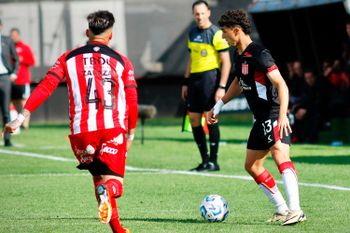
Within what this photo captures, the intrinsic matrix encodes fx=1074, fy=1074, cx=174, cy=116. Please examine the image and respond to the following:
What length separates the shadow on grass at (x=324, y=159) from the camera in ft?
51.8

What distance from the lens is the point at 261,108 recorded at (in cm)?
Result: 962

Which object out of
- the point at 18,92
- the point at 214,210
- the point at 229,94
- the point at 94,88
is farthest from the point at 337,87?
the point at 94,88

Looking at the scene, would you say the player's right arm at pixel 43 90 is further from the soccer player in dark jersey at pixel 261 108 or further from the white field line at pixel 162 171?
the white field line at pixel 162 171

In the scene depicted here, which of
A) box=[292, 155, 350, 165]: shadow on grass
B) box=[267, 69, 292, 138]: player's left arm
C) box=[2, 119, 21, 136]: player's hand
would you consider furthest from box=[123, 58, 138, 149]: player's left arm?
box=[292, 155, 350, 165]: shadow on grass

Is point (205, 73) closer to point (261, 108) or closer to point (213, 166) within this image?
point (213, 166)

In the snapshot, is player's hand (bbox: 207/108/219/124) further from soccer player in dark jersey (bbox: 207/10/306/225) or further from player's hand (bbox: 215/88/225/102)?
player's hand (bbox: 215/88/225/102)

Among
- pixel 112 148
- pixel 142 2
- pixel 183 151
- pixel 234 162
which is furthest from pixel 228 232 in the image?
pixel 142 2

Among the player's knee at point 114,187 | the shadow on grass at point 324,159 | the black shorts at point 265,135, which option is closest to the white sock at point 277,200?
the black shorts at point 265,135

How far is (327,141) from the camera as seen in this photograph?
20.7 metres

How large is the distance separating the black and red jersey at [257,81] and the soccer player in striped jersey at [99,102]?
1.45 meters

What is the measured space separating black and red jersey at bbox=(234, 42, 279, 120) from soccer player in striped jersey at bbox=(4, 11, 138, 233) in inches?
56.9

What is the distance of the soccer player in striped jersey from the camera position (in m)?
8.34

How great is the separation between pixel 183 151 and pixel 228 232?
9.49 metres

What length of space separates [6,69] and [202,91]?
6.19m
